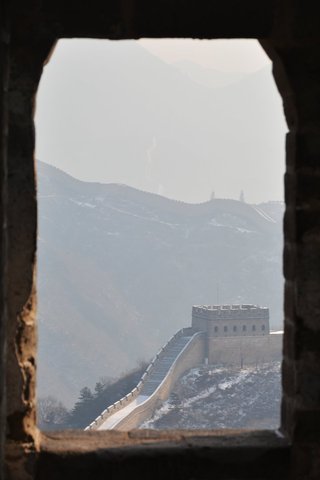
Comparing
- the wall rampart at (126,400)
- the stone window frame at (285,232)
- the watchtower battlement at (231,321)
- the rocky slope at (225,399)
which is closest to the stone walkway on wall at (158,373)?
the wall rampart at (126,400)

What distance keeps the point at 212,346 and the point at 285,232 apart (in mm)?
55070

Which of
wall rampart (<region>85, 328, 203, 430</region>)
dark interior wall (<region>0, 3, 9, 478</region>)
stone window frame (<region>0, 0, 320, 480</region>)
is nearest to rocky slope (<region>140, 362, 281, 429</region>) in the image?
wall rampart (<region>85, 328, 203, 430</region>)

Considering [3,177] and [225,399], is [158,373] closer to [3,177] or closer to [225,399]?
A: [225,399]

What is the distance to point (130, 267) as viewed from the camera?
349ft

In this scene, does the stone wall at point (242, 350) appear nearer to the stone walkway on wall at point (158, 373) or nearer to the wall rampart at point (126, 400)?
the stone walkway on wall at point (158, 373)

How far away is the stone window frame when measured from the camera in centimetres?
321

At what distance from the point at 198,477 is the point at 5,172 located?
1235 millimetres

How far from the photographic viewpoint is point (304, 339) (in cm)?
333

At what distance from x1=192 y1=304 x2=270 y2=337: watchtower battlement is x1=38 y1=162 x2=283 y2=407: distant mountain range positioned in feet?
79.7

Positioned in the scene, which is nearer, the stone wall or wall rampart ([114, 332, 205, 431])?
wall rampart ([114, 332, 205, 431])

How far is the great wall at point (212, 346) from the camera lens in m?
54.1

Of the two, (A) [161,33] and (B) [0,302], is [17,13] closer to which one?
(A) [161,33]

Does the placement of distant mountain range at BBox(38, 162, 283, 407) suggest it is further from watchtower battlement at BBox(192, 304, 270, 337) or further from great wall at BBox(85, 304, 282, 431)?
great wall at BBox(85, 304, 282, 431)

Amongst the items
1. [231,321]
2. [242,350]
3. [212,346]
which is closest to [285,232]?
[212,346]
